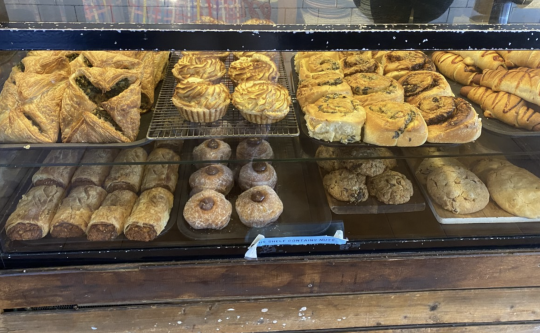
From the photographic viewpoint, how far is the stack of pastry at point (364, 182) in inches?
78.1

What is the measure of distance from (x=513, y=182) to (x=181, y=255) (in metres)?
1.58

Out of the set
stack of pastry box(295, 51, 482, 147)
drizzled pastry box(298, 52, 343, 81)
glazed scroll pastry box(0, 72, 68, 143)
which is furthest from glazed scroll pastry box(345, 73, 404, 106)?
glazed scroll pastry box(0, 72, 68, 143)

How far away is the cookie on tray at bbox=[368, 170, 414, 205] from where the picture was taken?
78.0 inches

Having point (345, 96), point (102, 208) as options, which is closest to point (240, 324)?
point (102, 208)

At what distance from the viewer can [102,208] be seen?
1.81m

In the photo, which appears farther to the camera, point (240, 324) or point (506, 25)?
point (240, 324)

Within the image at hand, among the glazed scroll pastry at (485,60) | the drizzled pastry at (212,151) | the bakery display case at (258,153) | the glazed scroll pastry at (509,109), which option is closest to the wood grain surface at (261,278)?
the bakery display case at (258,153)

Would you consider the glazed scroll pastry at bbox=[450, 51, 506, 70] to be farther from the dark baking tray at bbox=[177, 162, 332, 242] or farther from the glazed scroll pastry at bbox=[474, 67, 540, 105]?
the dark baking tray at bbox=[177, 162, 332, 242]

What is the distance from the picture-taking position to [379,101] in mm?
1865

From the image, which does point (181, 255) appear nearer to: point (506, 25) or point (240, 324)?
point (240, 324)

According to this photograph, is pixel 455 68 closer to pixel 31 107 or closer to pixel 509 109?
pixel 509 109

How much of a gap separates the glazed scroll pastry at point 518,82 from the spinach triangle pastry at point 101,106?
165 centimetres

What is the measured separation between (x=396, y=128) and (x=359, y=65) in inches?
24.1

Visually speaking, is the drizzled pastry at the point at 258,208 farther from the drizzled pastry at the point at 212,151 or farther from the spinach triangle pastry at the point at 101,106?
the spinach triangle pastry at the point at 101,106
